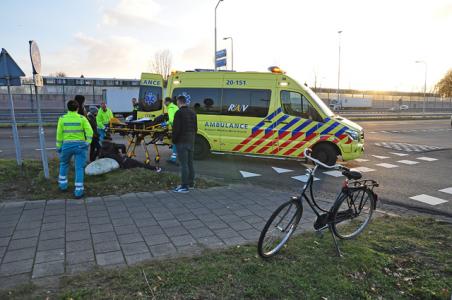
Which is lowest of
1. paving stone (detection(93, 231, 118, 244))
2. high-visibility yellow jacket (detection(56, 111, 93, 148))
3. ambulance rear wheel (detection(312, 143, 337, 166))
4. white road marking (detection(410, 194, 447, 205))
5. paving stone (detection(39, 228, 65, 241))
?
white road marking (detection(410, 194, 447, 205))

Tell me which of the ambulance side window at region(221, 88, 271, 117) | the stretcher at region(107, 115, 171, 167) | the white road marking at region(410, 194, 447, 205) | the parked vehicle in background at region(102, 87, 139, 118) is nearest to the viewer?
the white road marking at region(410, 194, 447, 205)

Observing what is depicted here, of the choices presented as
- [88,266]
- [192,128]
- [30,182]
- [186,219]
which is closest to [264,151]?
[192,128]

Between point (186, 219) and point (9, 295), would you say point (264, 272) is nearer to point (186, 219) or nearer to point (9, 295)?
point (186, 219)

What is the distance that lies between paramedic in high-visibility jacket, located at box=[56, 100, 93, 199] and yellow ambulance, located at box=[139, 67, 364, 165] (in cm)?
459

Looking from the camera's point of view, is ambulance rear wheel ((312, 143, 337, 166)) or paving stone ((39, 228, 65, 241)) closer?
paving stone ((39, 228, 65, 241))

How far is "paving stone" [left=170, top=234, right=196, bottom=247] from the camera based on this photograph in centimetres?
407

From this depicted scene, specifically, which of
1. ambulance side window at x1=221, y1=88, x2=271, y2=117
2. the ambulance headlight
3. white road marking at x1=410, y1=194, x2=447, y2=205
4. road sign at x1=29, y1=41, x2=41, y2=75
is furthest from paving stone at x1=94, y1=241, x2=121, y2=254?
the ambulance headlight

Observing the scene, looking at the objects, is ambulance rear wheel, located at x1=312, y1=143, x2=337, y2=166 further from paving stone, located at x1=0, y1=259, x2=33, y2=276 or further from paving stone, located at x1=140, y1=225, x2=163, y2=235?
paving stone, located at x1=0, y1=259, x2=33, y2=276

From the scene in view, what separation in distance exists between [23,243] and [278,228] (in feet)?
10.1

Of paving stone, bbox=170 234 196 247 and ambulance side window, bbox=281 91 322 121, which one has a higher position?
ambulance side window, bbox=281 91 322 121

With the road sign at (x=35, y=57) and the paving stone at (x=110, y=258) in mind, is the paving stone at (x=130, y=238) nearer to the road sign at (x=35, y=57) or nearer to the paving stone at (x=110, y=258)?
the paving stone at (x=110, y=258)

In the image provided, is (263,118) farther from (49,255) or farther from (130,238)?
(49,255)

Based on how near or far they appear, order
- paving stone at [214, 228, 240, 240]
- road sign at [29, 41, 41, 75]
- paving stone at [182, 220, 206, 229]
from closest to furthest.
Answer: paving stone at [214, 228, 240, 240] < paving stone at [182, 220, 206, 229] < road sign at [29, 41, 41, 75]

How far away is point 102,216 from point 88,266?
157 centimetres
